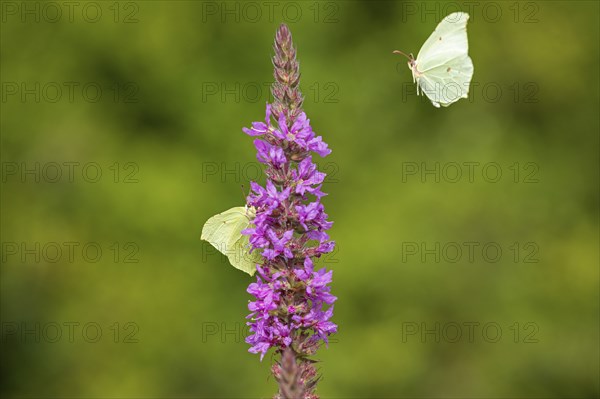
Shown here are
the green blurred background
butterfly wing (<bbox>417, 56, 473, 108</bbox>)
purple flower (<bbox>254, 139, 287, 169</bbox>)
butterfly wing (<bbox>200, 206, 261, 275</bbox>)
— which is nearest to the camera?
purple flower (<bbox>254, 139, 287, 169</bbox>)

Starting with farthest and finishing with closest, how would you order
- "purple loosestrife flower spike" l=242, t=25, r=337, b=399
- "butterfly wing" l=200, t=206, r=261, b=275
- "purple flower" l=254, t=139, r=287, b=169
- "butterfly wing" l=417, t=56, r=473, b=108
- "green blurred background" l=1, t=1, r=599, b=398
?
"green blurred background" l=1, t=1, r=599, b=398 < "butterfly wing" l=417, t=56, r=473, b=108 < "butterfly wing" l=200, t=206, r=261, b=275 < "purple flower" l=254, t=139, r=287, b=169 < "purple loosestrife flower spike" l=242, t=25, r=337, b=399

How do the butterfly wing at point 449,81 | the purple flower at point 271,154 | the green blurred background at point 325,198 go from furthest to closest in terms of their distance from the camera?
the green blurred background at point 325,198 < the butterfly wing at point 449,81 < the purple flower at point 271,154

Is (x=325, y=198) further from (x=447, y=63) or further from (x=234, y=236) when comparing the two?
(x=234, y=236)

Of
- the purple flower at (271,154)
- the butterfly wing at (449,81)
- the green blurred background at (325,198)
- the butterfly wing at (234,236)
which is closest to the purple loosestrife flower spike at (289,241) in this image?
the purple flower at (271,154)

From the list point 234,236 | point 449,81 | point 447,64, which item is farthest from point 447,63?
point 234,236

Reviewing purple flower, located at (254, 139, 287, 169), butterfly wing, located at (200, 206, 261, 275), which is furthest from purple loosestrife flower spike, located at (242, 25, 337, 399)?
butterfly wing, located at (200, 206, 261, 275)

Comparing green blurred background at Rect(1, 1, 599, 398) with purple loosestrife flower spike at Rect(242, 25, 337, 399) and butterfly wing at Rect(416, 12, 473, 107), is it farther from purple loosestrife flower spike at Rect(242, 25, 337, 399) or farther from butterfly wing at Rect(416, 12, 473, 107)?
purple loosestrife flower spike at Rect(242, 25, 337, 399)

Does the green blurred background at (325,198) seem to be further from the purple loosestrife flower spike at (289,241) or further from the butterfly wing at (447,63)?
the purple loosestrife flower spike at (289,241)

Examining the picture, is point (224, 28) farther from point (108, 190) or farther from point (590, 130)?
point (590, 130)
